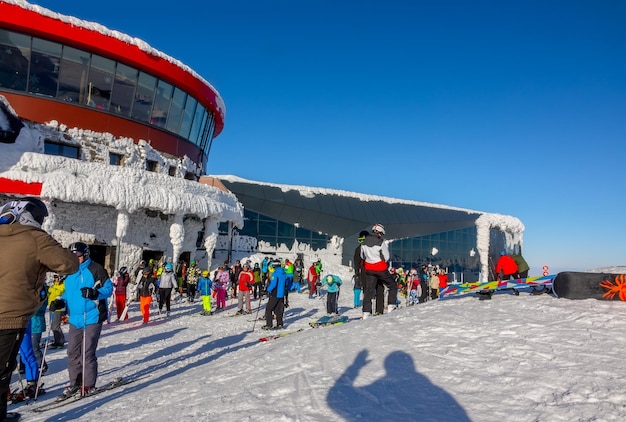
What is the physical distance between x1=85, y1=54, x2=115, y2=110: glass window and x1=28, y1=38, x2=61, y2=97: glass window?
130cm

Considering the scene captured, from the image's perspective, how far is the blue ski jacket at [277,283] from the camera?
11266 millimetres

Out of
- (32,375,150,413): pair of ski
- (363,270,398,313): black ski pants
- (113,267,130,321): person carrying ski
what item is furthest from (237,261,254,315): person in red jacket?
(32,375,150,413): pair of ski

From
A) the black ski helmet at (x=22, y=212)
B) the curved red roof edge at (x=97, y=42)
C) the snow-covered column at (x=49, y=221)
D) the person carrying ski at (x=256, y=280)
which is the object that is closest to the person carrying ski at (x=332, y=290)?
the person carrying ski at (x=256, y=280)

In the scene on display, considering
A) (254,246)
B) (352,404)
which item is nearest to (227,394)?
(352,404)

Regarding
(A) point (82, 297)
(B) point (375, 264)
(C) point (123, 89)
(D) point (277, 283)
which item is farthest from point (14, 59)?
(B) point (375, 264)

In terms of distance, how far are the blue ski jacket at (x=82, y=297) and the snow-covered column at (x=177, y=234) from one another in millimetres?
15781

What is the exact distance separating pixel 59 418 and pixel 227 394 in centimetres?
176

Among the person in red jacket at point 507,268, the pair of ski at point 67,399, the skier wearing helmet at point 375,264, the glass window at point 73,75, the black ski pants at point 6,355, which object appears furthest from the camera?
the glass window at point 73,75

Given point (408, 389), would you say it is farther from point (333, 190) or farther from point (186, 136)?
point (333, 190)

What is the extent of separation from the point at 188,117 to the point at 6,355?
21.9 meters

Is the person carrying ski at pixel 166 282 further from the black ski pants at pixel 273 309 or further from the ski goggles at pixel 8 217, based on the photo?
the ski goggles at pixel 8 217

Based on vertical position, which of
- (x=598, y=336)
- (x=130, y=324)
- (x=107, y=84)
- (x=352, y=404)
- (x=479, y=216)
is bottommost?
(x=130, y=324)

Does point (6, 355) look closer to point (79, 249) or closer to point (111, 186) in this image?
point (79, 249)

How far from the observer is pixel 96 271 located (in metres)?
5.58
